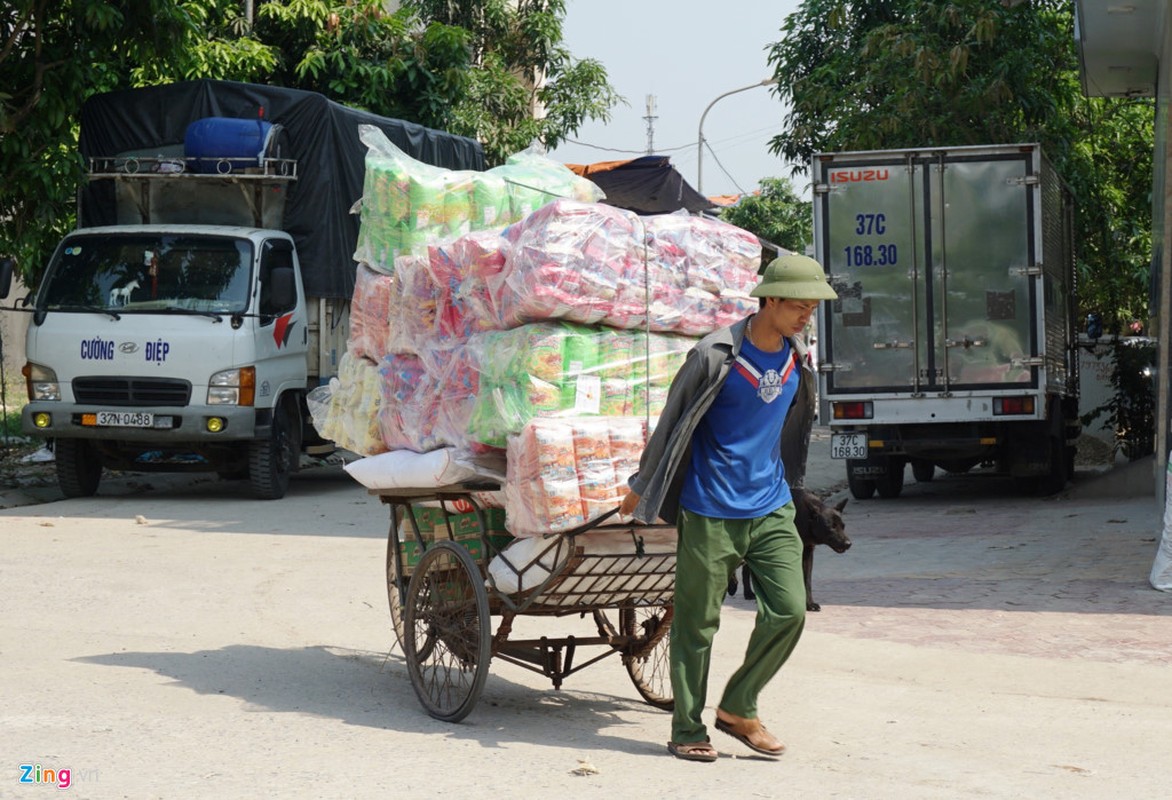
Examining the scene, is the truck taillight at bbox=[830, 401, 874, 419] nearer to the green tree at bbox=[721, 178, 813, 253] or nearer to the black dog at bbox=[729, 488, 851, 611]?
the black dog at bbox=[729, 488, 851, 611]

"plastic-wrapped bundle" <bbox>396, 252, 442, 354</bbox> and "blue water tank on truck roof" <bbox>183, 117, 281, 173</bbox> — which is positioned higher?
"blue water tank on truck roof" <bbox>183, 117, 281, 173</bbox>

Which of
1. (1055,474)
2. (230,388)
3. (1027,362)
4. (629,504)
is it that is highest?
(1027,362)

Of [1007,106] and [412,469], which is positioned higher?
[1007,106]

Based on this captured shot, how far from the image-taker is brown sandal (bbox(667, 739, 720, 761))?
582 centimetres

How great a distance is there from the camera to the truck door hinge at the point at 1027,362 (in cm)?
1548

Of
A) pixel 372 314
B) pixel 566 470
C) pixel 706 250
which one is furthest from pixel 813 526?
pixel 566 470

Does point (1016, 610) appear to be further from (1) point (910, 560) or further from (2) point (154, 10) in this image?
(2) point (154, 10)

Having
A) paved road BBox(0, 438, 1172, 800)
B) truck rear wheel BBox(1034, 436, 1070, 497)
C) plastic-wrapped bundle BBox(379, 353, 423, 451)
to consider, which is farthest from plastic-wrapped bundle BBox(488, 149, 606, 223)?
truck rear wheel BBox(1034, 436, 1070, 497)

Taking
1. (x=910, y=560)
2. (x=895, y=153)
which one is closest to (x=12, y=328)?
(x=895, y=153)

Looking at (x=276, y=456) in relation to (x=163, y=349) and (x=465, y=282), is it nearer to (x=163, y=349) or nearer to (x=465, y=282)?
(x=163, y=349)

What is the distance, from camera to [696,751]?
19.1 feet

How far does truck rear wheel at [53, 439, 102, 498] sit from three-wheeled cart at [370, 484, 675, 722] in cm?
901

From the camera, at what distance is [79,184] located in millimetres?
15844

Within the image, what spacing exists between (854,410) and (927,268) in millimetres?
1582
